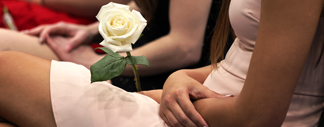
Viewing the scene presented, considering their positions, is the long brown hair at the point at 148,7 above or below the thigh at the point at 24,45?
above

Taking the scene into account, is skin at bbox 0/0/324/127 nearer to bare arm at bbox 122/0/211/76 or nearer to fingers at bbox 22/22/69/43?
bare arm at bbox 122/0/211/76

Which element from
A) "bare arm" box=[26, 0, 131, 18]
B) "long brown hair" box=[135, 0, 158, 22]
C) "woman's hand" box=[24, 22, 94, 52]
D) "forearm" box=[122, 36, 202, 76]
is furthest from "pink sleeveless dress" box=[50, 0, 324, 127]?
"bare arm" box=[26, 0, 131, 18]

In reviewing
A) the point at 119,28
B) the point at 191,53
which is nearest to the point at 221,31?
the point at 191,53

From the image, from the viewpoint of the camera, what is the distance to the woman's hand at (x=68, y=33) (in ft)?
2.91

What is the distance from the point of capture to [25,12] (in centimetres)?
111

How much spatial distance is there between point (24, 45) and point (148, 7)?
0.38 meters

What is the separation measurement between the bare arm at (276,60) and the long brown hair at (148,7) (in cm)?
37

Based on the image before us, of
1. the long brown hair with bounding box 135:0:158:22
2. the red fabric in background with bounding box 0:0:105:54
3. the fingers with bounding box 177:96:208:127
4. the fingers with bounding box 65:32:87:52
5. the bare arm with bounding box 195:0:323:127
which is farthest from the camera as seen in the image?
the red fabric in background with bounding box 0:0:105:54

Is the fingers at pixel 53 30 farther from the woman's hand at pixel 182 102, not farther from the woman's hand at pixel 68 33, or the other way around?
the woman's hand at pixel 182 102

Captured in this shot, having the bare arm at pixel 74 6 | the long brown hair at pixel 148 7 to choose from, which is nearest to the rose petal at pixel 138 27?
the long brown hair at pixel 148 7

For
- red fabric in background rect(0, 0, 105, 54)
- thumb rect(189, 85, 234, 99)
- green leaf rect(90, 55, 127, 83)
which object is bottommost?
red fabric in background rect(0, 0, 105, 54)

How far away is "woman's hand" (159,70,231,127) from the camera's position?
46 cm

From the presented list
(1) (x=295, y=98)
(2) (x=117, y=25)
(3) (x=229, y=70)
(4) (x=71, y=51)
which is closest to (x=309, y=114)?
(1) (x=295, y=98)

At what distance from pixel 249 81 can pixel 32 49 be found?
26.5 inches
